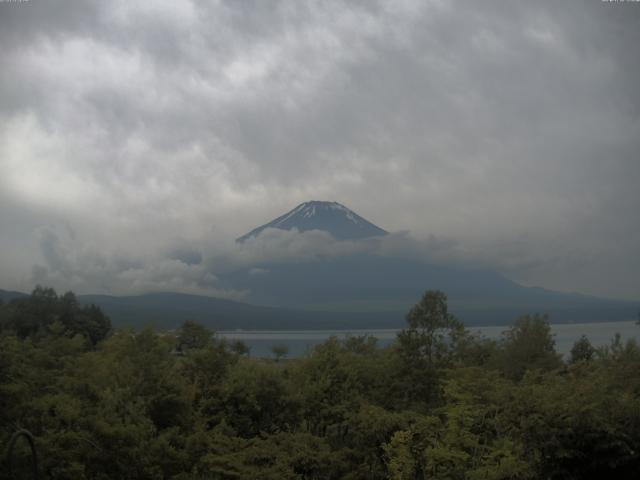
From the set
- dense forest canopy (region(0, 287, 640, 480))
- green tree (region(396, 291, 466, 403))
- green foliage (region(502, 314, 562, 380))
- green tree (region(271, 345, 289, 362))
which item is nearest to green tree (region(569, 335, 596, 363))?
green foliage (region(502, 314, 562, 380))

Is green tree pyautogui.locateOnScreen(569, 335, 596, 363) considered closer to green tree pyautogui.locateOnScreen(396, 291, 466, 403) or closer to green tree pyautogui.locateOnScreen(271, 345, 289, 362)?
green tree pyautogui.locateOnScreen(396, 291, 466, 403)

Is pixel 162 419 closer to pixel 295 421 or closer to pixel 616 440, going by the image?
pixel 295 421

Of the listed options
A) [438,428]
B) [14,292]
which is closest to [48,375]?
[438,428]

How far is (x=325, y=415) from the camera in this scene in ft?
88.1

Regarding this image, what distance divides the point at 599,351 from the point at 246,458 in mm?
23991

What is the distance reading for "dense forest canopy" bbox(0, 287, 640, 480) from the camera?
1764 centimetres

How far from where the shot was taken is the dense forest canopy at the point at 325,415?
17.6 metres

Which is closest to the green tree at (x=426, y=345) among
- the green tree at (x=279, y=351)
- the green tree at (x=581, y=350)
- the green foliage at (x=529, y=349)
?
the green tree at (x=279, y=351)

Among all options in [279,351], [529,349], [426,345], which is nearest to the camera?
[426,345]

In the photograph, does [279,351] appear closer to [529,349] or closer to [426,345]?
[426,345]

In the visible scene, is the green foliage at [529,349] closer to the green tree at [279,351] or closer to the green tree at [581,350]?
the green tree at [581,350]

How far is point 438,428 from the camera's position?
20109 mm

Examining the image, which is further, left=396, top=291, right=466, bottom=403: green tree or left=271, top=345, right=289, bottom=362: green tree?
left=271, top=345, right=289, bottom=362: green tree

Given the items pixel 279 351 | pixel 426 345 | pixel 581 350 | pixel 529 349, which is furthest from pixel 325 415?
pixel 581 350
